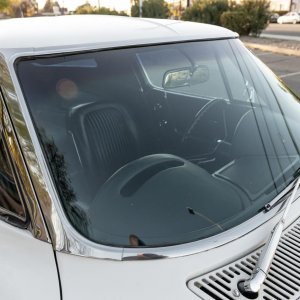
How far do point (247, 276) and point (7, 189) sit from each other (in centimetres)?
84

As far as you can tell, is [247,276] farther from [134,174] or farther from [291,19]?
[291,19]

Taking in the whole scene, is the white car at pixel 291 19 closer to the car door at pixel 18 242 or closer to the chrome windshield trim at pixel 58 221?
the chrome windshield trim at pixel 58 221

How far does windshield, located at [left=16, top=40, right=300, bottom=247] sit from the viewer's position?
4.36 feet

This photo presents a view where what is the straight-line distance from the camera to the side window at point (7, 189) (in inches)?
51.9

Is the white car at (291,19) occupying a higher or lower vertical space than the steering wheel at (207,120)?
lower

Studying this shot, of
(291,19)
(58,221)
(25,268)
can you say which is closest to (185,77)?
(58,221)

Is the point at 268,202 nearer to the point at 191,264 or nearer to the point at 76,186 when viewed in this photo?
the point at 191,264

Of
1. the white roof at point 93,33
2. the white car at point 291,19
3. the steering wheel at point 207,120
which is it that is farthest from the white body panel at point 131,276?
the white car at point 291,19

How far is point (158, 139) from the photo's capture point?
163 cm

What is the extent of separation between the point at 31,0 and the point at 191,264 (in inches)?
1862

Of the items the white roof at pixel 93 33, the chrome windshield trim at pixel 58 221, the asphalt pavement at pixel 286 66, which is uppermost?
the white roof at pixel 93 33

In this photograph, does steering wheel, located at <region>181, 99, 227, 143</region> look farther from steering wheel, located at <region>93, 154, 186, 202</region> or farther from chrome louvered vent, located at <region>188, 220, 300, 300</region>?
chrome louvered vent, located at <region>188, 220, 300, 300</region>

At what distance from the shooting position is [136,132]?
5.39ft

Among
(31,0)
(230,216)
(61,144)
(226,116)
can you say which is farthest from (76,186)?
(31,0)
